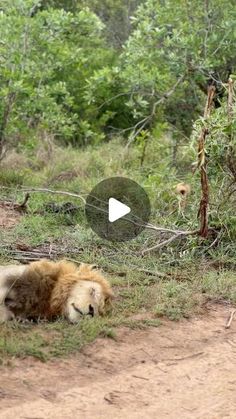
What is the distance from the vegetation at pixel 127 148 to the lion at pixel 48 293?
3.3 inches

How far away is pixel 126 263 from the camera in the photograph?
5.44 metres

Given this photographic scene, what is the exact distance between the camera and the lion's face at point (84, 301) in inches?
162

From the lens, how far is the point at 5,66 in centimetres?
859

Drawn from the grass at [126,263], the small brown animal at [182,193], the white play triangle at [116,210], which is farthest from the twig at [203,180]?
the white play triangle at [116,210]

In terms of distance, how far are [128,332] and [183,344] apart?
1.06ft

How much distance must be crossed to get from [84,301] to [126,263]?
4.34 ft

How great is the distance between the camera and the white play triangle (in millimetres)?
6277

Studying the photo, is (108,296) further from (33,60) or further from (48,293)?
(33,60)

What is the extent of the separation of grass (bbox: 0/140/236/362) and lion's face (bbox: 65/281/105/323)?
0.06m

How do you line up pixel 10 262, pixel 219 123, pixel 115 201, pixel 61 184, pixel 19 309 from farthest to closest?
pixel 61 184
pixel 115 201
pixel 219 123
pixel 10 262
pixel 19 309

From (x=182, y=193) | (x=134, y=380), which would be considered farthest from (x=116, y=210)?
(x=134, y=380)

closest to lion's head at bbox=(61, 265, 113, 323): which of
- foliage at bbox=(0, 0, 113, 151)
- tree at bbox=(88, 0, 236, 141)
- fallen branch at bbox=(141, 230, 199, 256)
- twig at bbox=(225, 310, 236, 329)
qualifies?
twig at bbox=(225, 310, 236, 329)

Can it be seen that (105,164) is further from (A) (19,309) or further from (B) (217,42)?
(A) (19,309)

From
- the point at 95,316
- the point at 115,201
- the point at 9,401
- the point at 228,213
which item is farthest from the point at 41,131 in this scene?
the point at 9,401
